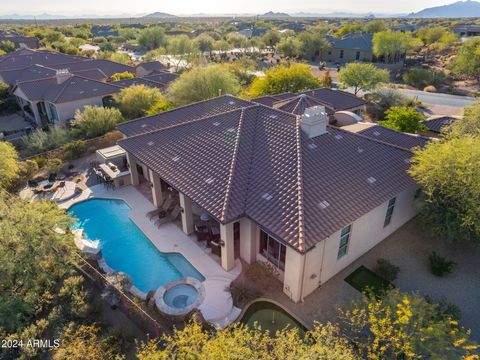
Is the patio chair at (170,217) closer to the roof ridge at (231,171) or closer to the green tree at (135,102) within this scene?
the roof ridge at (231,171)

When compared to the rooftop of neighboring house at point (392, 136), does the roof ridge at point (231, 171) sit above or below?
above

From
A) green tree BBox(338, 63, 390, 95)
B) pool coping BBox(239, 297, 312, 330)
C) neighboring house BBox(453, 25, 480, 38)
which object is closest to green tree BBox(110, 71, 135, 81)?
green tree BBox(338, 63, 390, 95)

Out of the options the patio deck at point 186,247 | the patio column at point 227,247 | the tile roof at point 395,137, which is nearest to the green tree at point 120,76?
the patio deck at point 186,247

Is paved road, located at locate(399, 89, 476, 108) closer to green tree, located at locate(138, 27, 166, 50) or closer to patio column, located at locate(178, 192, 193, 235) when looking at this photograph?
patio column, located at locate(178, 192, 193, 235)

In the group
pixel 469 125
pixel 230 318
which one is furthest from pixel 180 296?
pixel 469 125

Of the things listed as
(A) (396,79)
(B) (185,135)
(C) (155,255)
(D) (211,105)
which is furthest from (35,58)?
(A) (396,79)

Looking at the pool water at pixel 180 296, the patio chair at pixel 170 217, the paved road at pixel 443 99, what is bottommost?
the paved road at pixel 443 99

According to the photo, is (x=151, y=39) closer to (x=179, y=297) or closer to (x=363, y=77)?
(x=363, y=77)
